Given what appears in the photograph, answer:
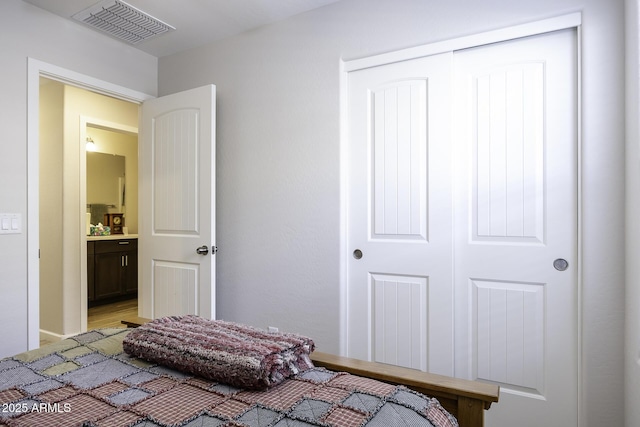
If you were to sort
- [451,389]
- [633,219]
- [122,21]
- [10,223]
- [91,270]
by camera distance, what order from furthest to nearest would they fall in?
1. [91,270]
2. [122,21]
3. [10,223]
4. [633,219]
5. [451,389]

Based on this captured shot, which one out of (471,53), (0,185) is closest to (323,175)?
(471,53)

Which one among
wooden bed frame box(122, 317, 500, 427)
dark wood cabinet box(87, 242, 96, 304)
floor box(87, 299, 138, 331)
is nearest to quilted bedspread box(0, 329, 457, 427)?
wooden bed frame box(122, 317, 500, 427)

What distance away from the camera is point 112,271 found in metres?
5.05

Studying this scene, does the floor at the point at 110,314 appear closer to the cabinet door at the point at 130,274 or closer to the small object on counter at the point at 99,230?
the cabinet door at the point at 130,274

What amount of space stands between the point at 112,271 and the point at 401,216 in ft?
13.7

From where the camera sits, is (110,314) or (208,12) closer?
(208,12)

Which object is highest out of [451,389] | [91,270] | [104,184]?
[104,184]

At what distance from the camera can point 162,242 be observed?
3100 millimetres

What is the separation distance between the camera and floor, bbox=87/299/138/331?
4.18m

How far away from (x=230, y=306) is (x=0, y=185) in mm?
1585

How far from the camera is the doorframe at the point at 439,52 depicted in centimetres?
187

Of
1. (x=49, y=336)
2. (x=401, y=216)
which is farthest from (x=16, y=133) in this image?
(x=401, y=216)

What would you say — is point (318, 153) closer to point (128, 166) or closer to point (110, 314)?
point (110, 314)

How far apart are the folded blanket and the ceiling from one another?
202 cm
